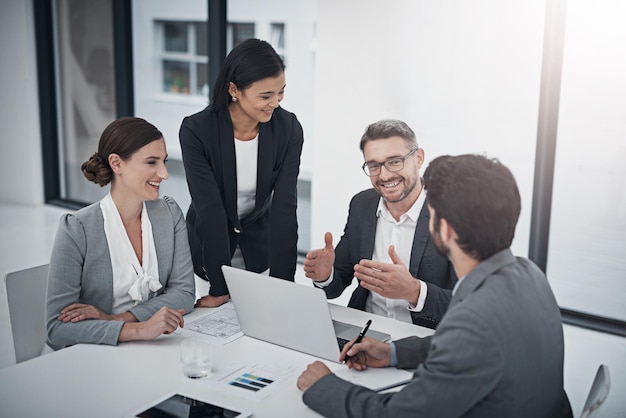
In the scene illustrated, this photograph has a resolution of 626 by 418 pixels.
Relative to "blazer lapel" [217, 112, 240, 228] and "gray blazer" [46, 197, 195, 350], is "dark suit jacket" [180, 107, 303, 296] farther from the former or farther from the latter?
"gray blazer" [46, 197, 195, 350]

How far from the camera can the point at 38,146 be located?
275 inches

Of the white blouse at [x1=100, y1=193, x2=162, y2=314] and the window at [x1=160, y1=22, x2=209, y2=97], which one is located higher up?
the window at [x1=160, y1=22, x2=209, y2=97]

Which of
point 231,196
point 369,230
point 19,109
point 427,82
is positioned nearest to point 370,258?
point 369,230

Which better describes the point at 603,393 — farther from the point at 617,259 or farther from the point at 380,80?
the point at 380,80

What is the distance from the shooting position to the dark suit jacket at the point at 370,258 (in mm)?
2381

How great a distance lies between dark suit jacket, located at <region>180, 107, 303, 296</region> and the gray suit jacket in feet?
4.21

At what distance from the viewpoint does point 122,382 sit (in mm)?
1933

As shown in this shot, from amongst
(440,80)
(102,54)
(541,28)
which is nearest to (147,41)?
(102,54)

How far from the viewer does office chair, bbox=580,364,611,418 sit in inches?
65.1

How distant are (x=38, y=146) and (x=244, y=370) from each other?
565 centimetres

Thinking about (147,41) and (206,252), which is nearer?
(206,252)

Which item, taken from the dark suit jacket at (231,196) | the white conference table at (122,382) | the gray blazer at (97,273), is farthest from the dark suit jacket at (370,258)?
the gray blazer at (97,273)

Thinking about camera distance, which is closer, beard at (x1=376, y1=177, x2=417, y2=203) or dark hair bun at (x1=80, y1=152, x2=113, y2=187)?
dark hair bun at (x1=80, y1=152, x2=113, y2=187)

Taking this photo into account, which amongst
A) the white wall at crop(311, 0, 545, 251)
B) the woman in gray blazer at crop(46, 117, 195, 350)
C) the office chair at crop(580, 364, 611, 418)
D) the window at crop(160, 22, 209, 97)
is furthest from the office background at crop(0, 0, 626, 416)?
the woman in gray blazer at crop(46, 117, 195, 350)
